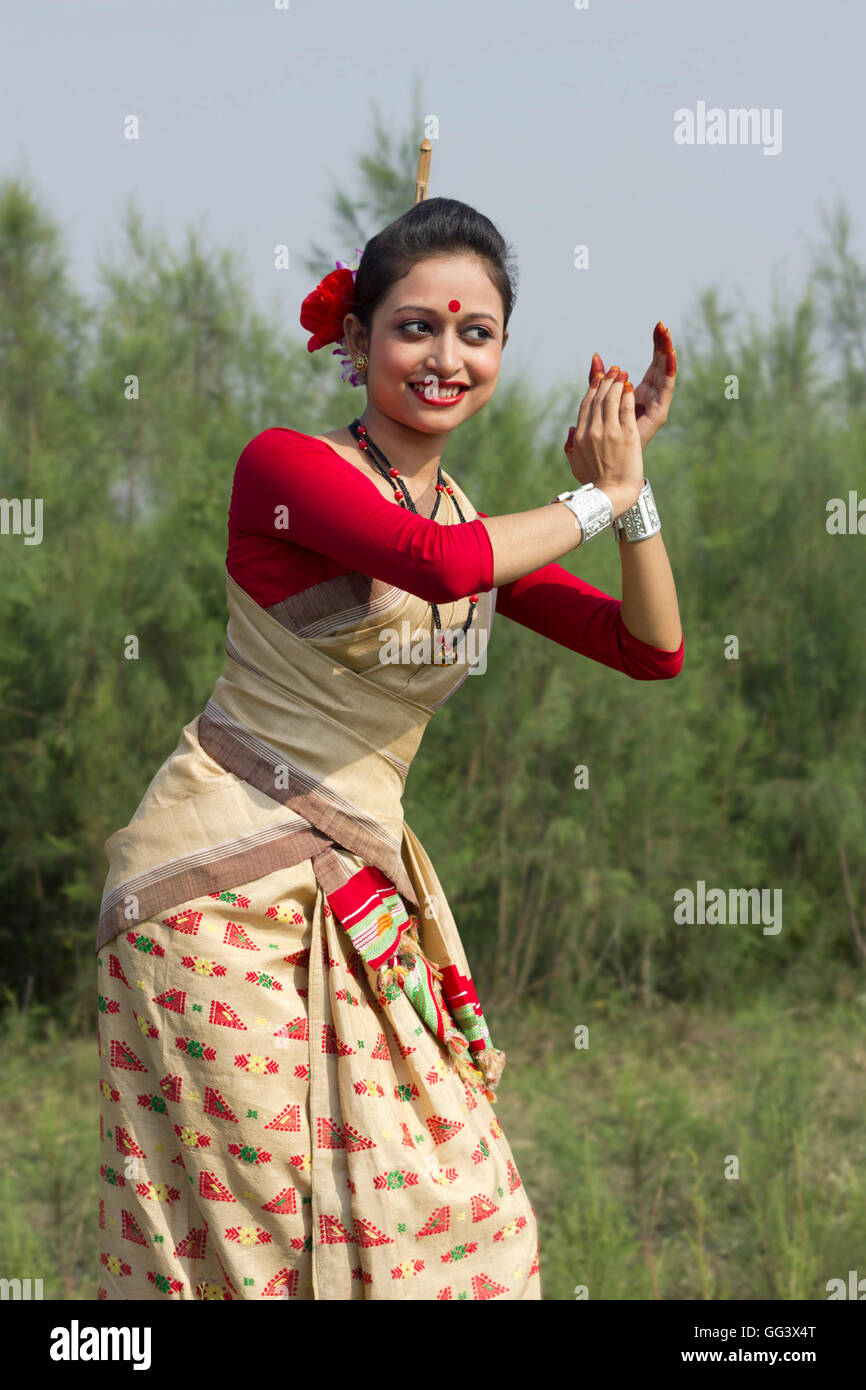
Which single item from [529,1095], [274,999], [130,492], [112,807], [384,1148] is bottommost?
[529,1095]

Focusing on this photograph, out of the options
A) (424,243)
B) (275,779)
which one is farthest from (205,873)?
(424,243)

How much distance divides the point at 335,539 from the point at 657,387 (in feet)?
1.80

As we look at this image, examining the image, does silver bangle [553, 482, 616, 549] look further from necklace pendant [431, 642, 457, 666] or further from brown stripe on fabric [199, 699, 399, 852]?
brown stripe on fabric [199, 699, 399, 852]

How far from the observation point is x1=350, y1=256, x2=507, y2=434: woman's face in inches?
72.9

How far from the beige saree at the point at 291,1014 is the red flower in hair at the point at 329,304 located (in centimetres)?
41

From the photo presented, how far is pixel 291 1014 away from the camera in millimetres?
1791

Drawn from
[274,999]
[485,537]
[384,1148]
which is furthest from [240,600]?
[384,1148]

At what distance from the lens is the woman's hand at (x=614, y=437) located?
1807mm

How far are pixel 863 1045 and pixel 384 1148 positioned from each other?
143 inches

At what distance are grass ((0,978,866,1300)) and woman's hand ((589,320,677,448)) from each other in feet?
7.58

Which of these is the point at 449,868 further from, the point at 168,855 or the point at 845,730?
the point at 168,855

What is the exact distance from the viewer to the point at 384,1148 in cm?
177

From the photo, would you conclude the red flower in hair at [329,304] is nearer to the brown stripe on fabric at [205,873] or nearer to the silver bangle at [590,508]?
the silver bangle at [590,508]

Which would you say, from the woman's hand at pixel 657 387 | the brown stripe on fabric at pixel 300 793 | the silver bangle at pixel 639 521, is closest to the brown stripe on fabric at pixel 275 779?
the brown stripe on fabric at pixel 300 793
